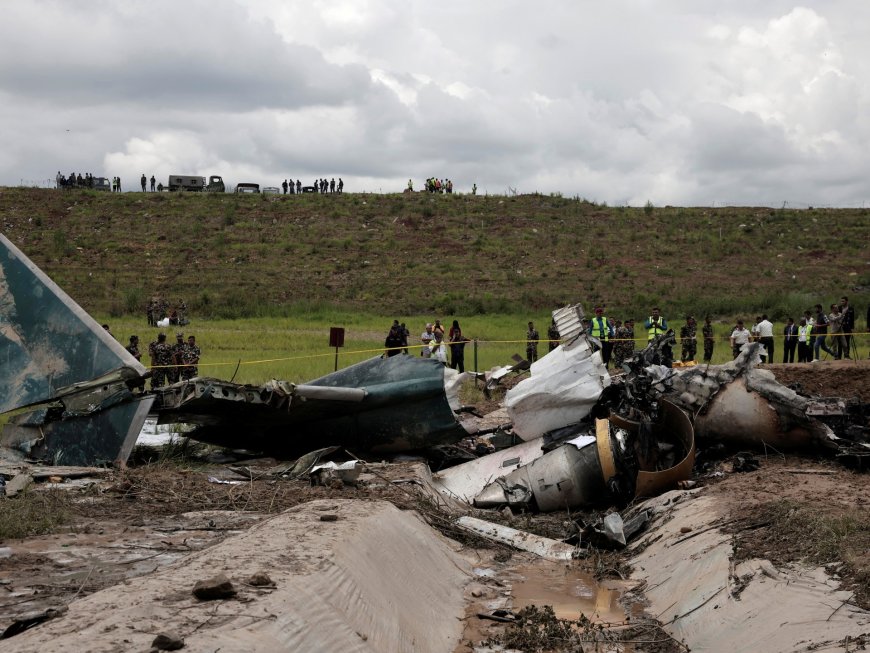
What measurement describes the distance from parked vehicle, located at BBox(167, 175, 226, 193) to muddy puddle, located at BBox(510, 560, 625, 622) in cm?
5961

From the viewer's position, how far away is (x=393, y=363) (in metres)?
13.8

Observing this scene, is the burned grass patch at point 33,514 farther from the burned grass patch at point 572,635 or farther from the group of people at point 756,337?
the group of people at point 756,337

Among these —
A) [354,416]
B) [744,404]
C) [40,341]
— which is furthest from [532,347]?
[40,341]

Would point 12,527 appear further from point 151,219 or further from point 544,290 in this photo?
point 151,219

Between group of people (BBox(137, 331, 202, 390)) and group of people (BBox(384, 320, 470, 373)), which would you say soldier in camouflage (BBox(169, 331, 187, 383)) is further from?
group of people (BBox(384, 320, 470, 373))

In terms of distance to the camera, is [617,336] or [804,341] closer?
[617,336]

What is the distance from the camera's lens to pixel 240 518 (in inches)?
364

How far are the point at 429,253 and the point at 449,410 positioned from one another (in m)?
40.4

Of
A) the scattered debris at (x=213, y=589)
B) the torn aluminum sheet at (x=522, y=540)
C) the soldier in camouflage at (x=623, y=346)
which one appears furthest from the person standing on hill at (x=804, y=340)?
the scattered debris at (x=213, y=589)

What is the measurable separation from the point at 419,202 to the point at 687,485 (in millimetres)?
51408

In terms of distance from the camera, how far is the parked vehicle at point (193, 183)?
66188 mm

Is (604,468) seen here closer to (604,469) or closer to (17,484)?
(604,469)

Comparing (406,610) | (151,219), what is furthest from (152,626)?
(151,219)

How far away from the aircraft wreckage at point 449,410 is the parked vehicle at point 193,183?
5556 centimetres
